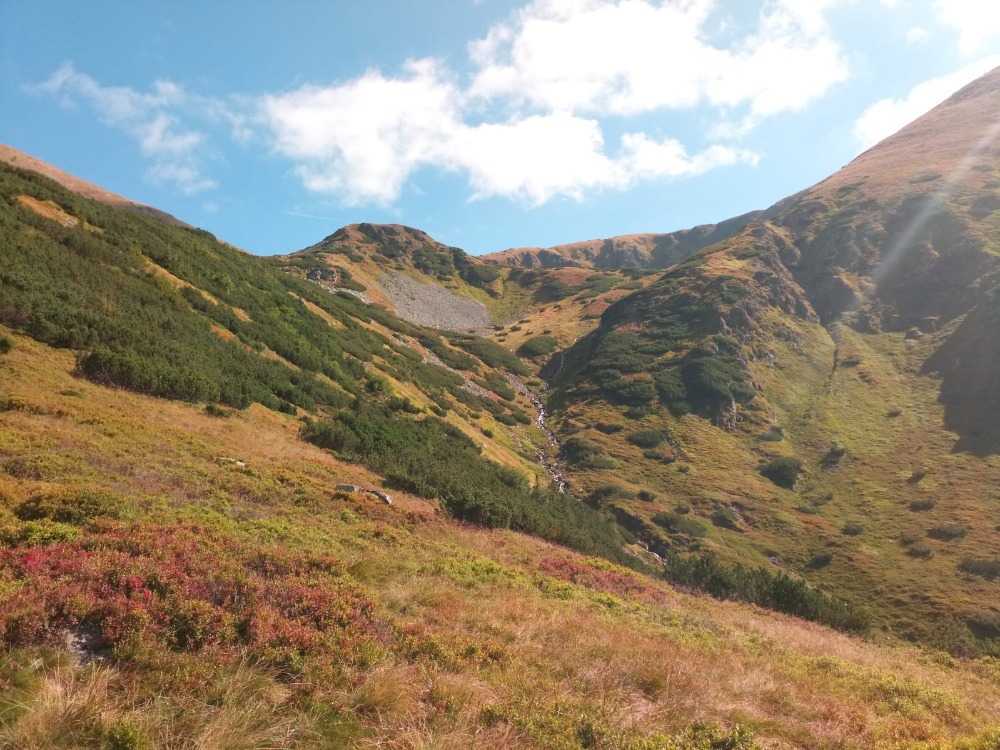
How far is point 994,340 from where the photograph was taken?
58562mm

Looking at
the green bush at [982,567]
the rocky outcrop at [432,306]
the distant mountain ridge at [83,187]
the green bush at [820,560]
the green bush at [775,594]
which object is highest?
the distant mountain ridge at [83,187]

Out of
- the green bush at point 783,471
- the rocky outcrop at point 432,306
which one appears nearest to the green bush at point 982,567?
the green bush at point 783,471

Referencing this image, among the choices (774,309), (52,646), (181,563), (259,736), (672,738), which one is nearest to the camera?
(259,736)

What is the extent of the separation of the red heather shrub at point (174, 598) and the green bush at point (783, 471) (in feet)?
168

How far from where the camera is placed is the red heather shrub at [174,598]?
5.42 metres

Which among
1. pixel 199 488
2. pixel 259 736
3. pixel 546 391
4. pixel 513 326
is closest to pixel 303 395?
pixel 199 488

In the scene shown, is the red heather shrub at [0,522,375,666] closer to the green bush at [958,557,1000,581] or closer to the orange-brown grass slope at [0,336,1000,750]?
the orange-brown grass slope at [0,336,1000,750]

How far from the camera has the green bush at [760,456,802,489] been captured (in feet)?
160

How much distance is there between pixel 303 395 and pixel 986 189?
111 metres

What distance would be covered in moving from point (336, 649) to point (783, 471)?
175 feet

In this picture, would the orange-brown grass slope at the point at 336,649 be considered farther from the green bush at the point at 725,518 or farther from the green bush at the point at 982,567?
the green bush at the point at 725,518

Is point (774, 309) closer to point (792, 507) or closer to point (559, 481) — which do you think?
point (792, 507)

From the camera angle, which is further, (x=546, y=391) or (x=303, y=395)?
(x=546, y=391)

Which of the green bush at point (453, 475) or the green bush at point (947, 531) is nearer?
the green bush at point (453, 475)
